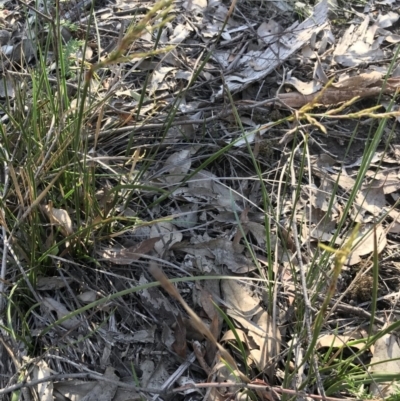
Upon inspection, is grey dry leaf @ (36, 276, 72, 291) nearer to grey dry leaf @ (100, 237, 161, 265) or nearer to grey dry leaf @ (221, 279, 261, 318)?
grey dry leaf @ (100, 237, 161, 265)

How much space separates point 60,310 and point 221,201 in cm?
62

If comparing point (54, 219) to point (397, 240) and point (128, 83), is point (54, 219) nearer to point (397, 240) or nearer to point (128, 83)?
point (128, 83)

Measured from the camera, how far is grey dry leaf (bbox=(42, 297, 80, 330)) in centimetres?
129

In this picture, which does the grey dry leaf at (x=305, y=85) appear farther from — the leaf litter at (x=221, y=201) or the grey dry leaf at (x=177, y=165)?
the grey dry leaf at (x=177, y=165)

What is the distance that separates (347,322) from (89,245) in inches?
30.1

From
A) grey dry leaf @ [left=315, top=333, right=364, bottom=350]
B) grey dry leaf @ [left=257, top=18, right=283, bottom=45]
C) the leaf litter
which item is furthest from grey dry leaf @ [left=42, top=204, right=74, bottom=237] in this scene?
grey dry leaf @ [left=257, top=18, right=283, bottom=45]

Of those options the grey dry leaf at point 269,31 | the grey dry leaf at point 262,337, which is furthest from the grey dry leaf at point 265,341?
the grey dry leaf at point 269,31

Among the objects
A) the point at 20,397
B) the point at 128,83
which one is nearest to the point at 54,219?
the point at 20,397

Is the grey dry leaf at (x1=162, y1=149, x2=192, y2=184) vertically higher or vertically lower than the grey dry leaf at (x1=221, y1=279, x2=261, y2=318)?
higher

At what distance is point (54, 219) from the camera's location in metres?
1.31

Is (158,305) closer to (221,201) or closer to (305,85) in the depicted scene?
(221,201)

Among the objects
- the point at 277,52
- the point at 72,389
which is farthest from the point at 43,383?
the point at 277,52

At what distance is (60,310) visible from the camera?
1315 mm

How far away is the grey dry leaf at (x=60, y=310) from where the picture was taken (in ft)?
4.24
